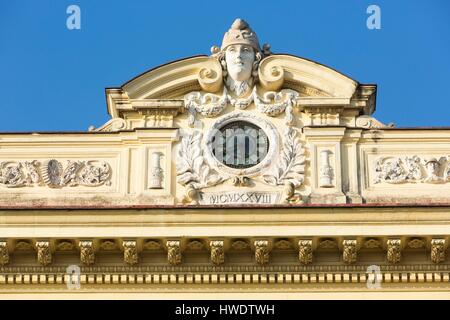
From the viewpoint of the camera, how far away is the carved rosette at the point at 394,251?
22953 millimetres

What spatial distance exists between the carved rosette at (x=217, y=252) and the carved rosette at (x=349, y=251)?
1826mm

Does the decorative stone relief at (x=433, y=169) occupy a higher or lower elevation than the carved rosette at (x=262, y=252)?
higher

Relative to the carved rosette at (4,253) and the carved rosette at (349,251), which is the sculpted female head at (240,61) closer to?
the carved rosette at (349,251)

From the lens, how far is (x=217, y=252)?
23.0 meters

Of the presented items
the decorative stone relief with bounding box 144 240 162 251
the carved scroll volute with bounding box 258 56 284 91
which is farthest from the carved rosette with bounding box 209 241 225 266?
the carved scroll volute with bounding box 258 56 284 91

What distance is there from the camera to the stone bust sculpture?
25.1 metres

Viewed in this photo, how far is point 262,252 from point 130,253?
6.53ft

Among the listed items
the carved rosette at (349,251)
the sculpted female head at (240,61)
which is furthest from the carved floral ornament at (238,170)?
the carved rosette at (349,251)

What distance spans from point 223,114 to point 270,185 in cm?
156

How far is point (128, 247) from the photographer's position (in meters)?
23.0

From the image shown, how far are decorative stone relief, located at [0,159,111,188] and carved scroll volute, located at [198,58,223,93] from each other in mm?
2082

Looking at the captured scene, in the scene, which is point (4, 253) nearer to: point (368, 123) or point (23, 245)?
point (23, 245)

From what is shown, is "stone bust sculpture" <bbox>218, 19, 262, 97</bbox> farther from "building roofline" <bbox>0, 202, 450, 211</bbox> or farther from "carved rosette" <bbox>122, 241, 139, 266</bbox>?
"carved rosette" <bbox>122, 241, 139, 266</bbox>
